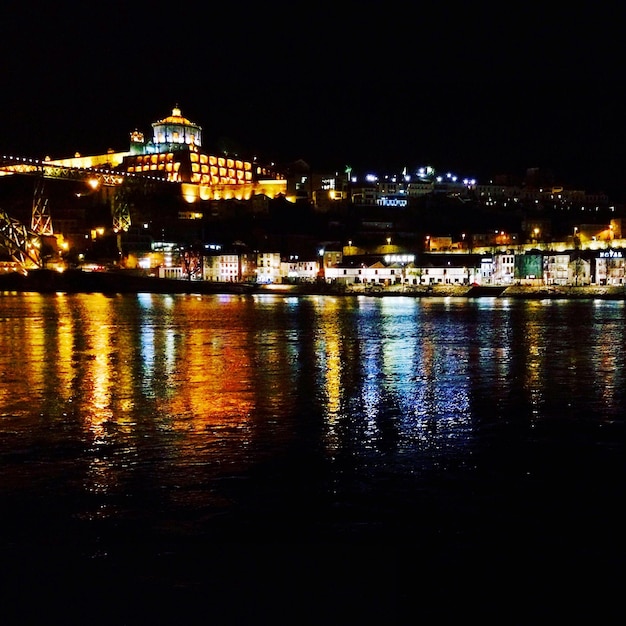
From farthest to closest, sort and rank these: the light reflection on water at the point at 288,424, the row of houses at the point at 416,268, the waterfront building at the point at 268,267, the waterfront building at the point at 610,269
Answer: the waterfront building at the point at 268,267
the row of houses at the point at 416,268
the waterfront building at the point at 610,269
the light reflection on water at the point at 288,424

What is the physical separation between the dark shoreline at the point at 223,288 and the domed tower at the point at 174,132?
2052 centimetres

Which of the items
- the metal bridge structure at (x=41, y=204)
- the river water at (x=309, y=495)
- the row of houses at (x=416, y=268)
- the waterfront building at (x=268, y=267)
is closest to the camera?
the river water at (x=309, y=495)

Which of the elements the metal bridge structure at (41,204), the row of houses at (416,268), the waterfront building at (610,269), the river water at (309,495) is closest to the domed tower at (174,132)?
the metal bridge structure at (41,204)

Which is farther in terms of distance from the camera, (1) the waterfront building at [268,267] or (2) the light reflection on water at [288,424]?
(1) the waterfront building at [268,267]

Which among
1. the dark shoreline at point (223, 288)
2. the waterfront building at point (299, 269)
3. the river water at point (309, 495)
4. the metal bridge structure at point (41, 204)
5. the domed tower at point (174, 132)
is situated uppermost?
the domed tower at point (174, 132)

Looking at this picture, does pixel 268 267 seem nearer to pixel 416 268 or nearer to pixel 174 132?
Result: pixel 416 268

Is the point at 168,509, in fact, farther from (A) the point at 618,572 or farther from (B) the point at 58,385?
(B) the point at 58,385

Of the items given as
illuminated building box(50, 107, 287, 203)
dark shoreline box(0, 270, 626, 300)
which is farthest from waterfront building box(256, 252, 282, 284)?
illuminated building box(50, 107, 287, 203)

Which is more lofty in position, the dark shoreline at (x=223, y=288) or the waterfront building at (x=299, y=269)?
the waterfront building at (x=299, y=269)

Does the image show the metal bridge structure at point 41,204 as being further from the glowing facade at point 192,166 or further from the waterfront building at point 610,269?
the waterfront building at point 610,269

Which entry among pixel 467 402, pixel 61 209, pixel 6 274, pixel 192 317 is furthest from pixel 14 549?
pixel 61 209

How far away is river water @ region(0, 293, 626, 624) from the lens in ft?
12.5

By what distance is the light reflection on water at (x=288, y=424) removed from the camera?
5270 millimetres

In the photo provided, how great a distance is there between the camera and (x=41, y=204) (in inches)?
2462
